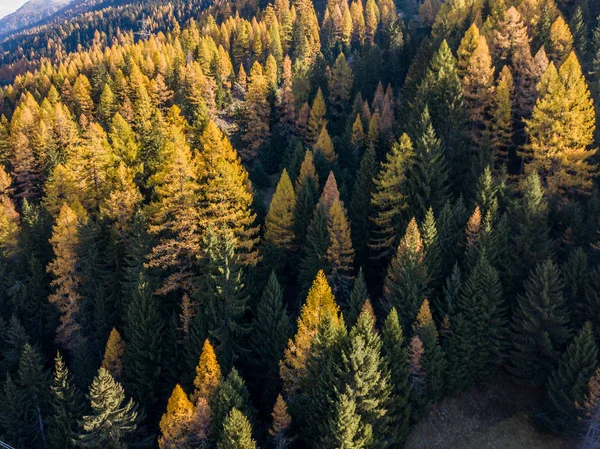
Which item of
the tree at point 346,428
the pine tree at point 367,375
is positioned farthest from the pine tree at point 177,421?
the pine tree at point 367,375

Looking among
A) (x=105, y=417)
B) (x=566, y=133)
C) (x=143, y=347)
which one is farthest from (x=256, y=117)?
(x=105, y=417)

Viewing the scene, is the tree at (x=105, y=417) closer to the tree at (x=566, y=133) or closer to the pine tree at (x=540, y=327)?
the pine tree at (x=540, y=327)

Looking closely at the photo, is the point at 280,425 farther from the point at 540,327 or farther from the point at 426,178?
the point at 426,178

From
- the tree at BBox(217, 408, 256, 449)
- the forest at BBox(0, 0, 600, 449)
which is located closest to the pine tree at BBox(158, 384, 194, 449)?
the forest at BBox(0, 0, 600, 449)

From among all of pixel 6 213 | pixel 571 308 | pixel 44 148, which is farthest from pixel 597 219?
pixel 44 148

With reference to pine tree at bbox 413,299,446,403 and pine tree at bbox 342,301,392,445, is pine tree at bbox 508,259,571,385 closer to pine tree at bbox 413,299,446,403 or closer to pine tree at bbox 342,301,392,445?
pine tree at bbox 413,299,446,403
